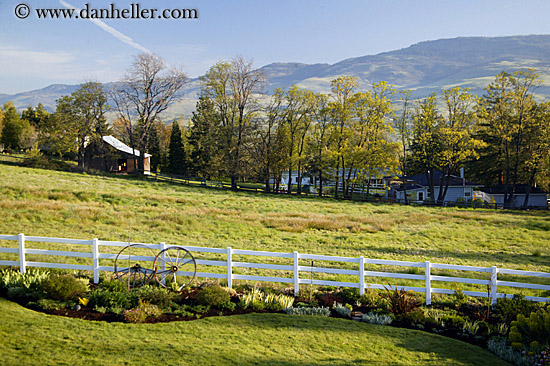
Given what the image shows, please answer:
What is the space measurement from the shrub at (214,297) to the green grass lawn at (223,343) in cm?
72

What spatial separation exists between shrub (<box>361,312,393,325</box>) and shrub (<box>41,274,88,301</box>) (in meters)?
6.95

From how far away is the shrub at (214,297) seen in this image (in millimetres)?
9938

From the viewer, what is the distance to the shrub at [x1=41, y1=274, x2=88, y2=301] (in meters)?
9.68

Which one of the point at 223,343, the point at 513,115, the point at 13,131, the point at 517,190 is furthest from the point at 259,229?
the point at 13,131

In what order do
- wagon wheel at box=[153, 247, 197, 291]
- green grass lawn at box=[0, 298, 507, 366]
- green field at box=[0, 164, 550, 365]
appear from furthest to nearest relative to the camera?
wagon wheel at box=[153, 247, 197, 291]
green field at box=[0, 164, 550, 365]
green grass lawn at box=[0, 298, 507, 366]

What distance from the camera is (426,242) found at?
22688mm

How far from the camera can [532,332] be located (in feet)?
27.1

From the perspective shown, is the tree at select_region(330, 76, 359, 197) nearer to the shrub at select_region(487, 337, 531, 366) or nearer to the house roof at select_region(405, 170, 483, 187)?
the house roof at select_region(405, 170, 483, 187)

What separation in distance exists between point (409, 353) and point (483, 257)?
44.0ft

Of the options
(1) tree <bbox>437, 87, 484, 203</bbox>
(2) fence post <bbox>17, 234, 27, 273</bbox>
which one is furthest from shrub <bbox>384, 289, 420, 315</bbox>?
(1) tree <bbox>437, 87, 484, 203</bbox>

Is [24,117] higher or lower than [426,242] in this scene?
higher

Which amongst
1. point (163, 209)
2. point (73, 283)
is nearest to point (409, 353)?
point (73, 283)

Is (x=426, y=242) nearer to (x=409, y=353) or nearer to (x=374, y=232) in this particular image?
(x=374, y=232)

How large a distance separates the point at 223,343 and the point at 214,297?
2.05m
